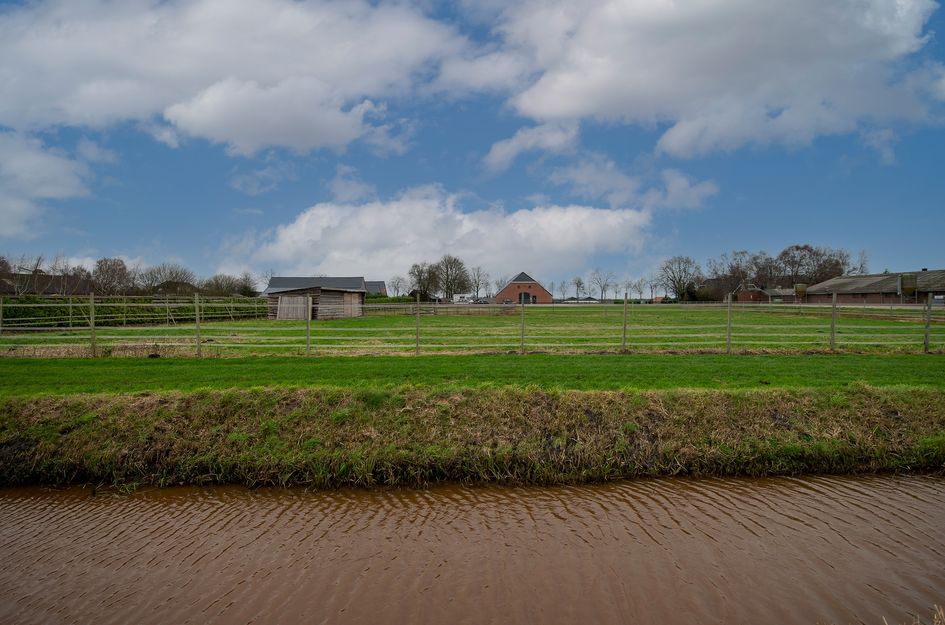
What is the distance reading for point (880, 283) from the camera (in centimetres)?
5828

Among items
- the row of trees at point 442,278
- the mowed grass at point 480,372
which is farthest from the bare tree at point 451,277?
the mowed grass at point 480,372

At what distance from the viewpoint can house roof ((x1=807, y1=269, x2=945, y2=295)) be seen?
175 ft

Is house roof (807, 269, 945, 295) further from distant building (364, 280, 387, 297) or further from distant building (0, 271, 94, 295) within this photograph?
distant building (0, 271, 94, 295)

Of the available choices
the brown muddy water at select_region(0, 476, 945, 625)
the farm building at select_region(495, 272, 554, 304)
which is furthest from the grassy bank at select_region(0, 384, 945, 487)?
the farm building at select_region(495, 272, 554, 304)

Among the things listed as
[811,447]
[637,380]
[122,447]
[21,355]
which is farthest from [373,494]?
[21,355]

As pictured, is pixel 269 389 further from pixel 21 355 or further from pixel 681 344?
pixel 681 344

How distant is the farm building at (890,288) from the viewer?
53.1 m

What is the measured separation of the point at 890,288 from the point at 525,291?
4686 cm

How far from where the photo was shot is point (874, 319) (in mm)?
28688

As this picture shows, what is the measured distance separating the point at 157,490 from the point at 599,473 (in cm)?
652

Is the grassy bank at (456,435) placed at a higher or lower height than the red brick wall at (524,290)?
lower

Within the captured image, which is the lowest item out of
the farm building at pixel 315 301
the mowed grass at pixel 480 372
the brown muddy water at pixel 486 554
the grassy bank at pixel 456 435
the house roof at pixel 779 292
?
the brown muddy water at pixel 486 554

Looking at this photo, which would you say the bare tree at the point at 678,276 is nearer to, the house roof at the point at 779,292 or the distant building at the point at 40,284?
the house roof at the point at 779,292

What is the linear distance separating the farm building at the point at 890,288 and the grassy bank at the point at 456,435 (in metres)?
56.0
